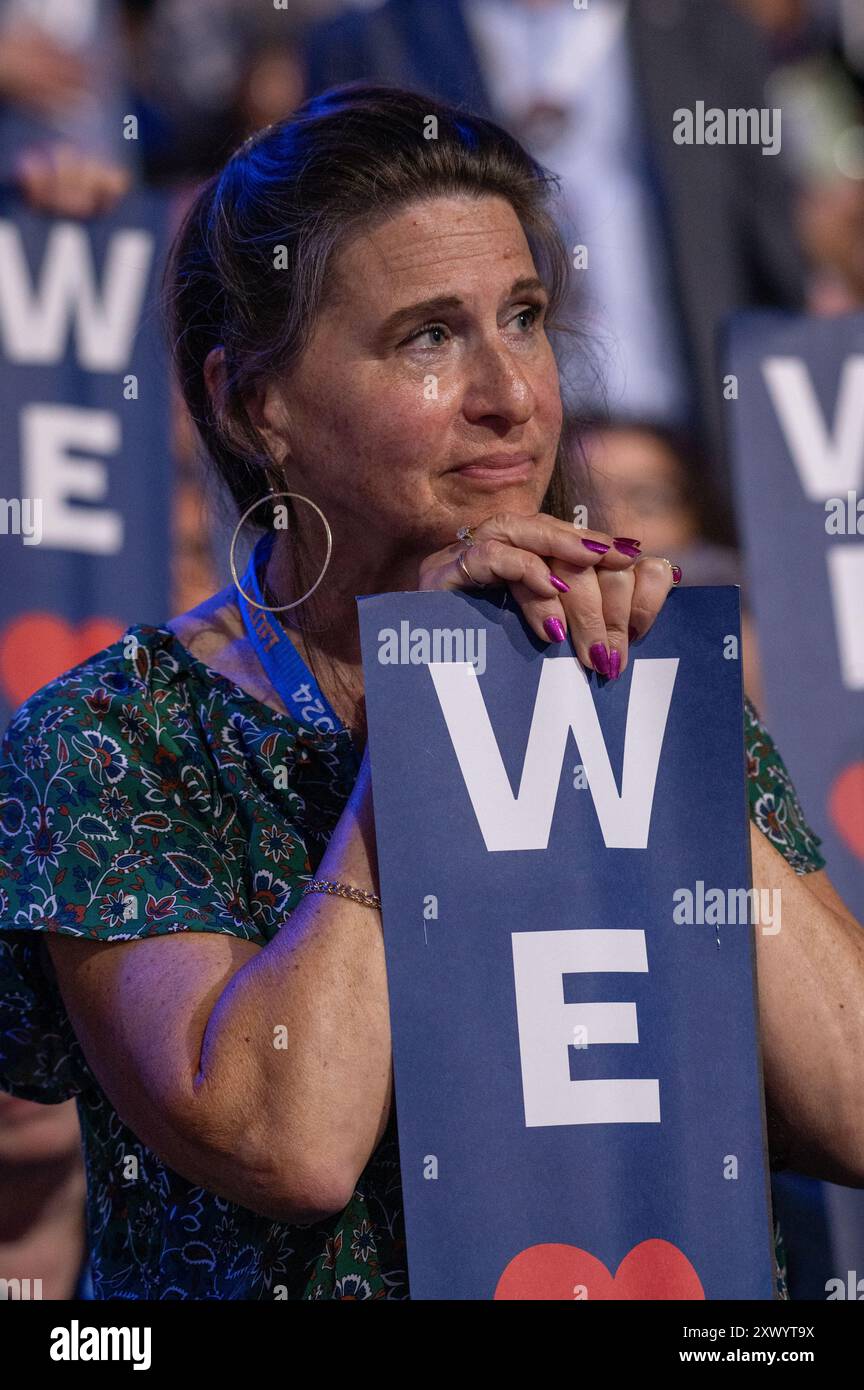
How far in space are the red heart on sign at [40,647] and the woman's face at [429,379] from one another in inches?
48.0

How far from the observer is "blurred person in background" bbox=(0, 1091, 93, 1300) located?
2.39 m

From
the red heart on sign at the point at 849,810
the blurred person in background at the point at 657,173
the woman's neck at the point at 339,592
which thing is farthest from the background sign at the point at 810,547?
the woman's neck at the point at 339,592

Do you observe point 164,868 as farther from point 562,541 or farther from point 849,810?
point 849,810

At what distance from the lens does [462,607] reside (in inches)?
53.4

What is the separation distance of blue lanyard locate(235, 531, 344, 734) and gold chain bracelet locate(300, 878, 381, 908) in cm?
23

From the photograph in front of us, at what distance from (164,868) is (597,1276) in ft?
1.65

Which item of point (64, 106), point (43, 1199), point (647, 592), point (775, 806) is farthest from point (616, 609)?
point (64, 106)

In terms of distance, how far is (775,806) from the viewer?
160cm

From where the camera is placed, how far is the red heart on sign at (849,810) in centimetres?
262
